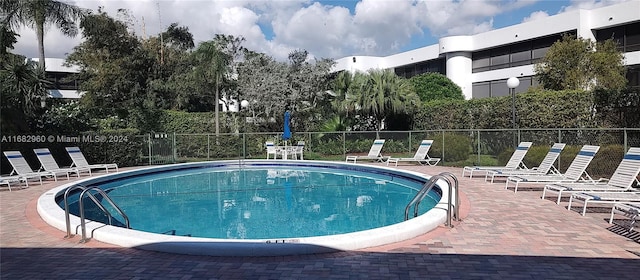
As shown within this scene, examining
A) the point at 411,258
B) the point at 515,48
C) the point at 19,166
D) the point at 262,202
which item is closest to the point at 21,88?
the point at 19,166

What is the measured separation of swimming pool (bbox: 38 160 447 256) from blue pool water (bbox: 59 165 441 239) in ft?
0.08

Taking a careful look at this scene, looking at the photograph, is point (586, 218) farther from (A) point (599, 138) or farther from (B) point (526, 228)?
(A) point (599, 138)

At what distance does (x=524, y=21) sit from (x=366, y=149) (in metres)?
16.9

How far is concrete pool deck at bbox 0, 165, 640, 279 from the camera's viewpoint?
4402 mm

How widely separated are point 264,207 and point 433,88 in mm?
22550

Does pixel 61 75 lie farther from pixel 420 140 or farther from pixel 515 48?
pixel 515 48

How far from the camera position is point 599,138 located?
1513cm

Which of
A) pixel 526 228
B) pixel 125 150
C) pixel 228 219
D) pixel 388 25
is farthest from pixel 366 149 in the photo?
pixel 526 228

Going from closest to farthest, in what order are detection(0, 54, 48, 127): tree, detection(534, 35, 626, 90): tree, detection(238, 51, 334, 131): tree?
detection(0, 54, 48, 127): tree, detection(534, 35, 626, 90): tree, detection(238, 51, 334, 131): tree

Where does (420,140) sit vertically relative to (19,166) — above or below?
above

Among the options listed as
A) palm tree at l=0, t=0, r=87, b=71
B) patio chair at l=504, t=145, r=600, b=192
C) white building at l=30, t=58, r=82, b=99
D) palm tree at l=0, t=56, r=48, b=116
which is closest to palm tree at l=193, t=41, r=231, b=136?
palm tree at l=0, t=0, r=87, b=71

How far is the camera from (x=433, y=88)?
2977 centimetres

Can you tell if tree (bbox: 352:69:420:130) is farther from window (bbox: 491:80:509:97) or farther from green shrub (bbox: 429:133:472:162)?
window (bbox: 491:80:509:97)

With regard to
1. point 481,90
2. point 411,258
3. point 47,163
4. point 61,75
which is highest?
point 61,75
